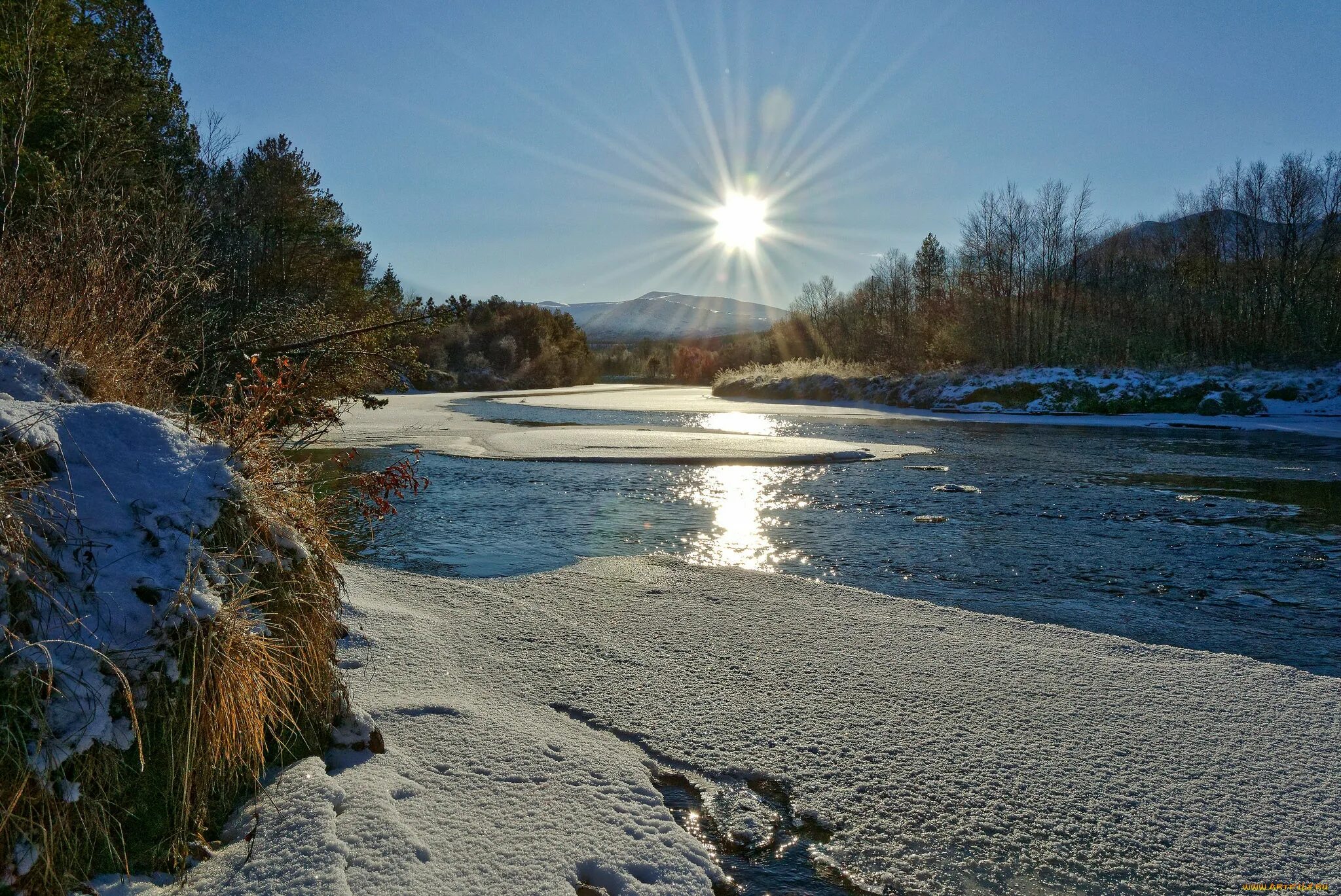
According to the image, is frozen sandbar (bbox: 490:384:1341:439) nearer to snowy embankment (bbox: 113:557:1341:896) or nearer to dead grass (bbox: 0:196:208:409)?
snowy embankment (bbox: 113:557:1341:896)

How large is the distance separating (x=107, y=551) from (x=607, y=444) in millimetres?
11046

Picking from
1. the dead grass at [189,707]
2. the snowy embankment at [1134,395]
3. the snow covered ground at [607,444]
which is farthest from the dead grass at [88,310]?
the snowy embankment at [1134,395]

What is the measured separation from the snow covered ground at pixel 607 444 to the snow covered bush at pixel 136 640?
23.9 ft

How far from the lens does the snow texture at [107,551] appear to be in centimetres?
148

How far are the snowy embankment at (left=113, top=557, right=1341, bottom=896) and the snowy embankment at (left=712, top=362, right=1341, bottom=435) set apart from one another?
1728 cm

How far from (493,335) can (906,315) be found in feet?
105

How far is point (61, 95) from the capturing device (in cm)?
996

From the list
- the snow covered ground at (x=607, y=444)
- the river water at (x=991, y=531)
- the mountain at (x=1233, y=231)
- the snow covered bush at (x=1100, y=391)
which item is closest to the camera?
the river water at (x=991, y=531)

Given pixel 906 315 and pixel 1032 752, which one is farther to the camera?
pixel 906 315

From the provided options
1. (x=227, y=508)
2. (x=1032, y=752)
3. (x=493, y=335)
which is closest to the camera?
(x=227, y=508)

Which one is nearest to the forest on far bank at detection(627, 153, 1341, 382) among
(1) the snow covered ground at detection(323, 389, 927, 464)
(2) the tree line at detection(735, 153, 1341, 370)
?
(2) the tree line at detection(735, 153, 1341, 370)

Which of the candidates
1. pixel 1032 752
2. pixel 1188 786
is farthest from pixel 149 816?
pixel 1188 786

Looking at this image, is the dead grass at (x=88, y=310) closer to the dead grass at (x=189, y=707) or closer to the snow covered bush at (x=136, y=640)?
the snow covered bush at (x=136, y=640)

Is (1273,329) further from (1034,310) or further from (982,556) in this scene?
(982,556)
